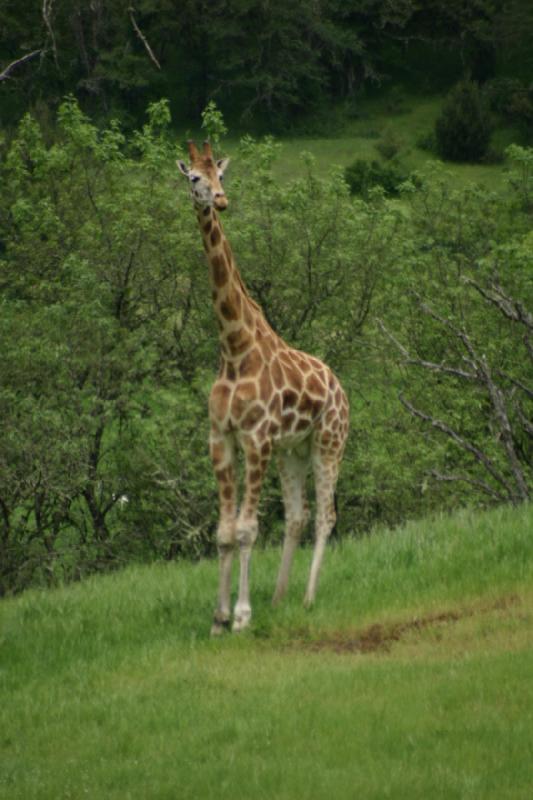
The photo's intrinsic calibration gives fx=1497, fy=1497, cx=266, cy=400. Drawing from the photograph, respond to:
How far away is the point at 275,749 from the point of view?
9.80 meters

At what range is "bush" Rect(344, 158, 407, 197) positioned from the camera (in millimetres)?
68000

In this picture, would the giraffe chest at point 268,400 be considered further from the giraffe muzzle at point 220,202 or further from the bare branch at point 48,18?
the bare branch at point 48,18

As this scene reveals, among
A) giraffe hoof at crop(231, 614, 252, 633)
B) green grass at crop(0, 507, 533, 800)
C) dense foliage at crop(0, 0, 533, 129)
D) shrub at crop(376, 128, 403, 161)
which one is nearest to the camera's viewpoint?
green grass at crop(0, 507, 533, 800)

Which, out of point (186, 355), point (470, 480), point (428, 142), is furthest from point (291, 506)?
point (428, 142)

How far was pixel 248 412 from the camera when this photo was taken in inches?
509

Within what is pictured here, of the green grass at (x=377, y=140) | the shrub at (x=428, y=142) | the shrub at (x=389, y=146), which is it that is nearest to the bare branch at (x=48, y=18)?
the green grass at (x=377, y=140)

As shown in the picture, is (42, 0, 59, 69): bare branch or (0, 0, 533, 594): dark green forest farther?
(0, 0, 533, 594): dark green forest

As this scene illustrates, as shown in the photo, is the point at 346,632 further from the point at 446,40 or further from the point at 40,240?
the point at 446,40

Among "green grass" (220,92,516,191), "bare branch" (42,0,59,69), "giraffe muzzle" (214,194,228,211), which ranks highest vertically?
"bare branch" (42,0,59,69)

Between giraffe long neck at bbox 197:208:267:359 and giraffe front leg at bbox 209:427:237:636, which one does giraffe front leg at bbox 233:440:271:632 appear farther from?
giraffe long neck at bbox 197:208:267:359

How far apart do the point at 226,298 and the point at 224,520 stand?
196cm

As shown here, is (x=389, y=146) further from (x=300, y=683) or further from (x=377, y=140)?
(x=300, y=683)

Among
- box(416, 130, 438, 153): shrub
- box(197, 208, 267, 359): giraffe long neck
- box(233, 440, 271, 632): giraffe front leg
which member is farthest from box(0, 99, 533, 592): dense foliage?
box(416, 130, 438, 153): shrub

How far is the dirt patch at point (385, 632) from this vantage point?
12.1m
